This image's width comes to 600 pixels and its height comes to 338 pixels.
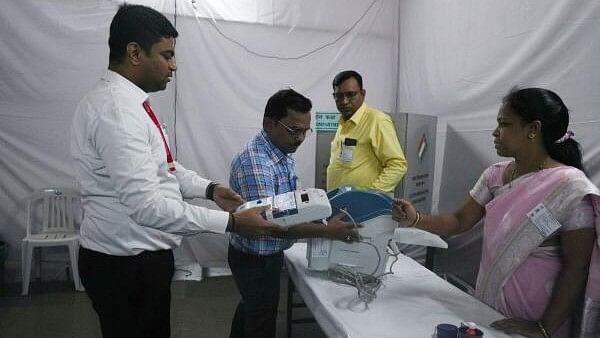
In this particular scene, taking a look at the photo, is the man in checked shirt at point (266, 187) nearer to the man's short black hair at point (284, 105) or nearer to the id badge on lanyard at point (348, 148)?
the man's short black hair at point (284, 105)

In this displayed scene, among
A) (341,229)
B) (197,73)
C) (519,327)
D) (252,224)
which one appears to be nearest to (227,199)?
(252,224)

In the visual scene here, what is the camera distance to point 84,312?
9.12 feet

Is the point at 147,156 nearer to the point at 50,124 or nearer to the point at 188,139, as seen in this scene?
the point at 188,139

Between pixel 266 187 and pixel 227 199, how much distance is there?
0.60ft

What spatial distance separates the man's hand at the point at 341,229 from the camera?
56.5 inches

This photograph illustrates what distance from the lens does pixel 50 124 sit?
3.25m

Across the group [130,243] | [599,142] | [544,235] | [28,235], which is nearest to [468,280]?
[599,142]

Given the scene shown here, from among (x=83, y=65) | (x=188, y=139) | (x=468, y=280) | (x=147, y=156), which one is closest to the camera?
(x=147, y=156)

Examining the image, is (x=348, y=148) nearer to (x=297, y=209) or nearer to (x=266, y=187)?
(x=266, y=187)

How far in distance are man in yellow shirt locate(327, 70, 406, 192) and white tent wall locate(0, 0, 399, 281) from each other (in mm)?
998

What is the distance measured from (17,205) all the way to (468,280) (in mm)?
3380

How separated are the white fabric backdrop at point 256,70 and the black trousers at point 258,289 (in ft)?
5.26

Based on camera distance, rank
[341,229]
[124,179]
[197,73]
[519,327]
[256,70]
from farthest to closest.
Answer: [256,70] < [197,73] < [341,229] < [519,327] < [124,179]

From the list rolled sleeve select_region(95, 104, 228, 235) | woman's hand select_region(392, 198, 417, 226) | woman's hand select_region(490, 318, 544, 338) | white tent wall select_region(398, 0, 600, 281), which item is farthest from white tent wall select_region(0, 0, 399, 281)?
woman's hand select_region(490, 318, 544, 338)
